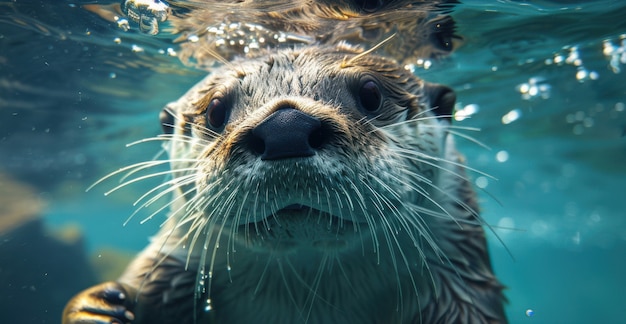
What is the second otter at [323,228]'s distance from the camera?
2344 mm

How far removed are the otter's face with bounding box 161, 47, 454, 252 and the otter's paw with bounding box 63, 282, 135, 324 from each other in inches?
30.7

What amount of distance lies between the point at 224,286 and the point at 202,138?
3.22ft

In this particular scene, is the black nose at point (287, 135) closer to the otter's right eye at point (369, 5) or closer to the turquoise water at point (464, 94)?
the turquoise water at point (464, 94)

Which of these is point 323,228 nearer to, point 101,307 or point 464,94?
point 101,307

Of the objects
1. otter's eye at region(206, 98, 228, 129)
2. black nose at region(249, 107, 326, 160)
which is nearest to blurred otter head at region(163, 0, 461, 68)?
otter's eye at region(206, 98, 228, 129)

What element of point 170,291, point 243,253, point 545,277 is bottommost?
point 545,277

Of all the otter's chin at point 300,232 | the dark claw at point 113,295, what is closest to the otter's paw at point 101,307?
the dark claw at point 113,295

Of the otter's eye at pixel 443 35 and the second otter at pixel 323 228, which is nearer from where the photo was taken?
the second otter at pixel 323 228

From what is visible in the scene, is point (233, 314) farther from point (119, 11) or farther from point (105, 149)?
point (105, 149)

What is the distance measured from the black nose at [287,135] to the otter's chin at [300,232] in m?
0.29

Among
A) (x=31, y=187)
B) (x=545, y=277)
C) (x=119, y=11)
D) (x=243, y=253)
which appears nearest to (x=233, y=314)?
(x=243, y=253)

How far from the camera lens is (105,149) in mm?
12406

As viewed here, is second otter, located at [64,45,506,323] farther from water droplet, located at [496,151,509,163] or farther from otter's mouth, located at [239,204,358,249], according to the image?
water droplet, located at [496,151,509,163]

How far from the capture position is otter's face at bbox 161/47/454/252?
207cm
